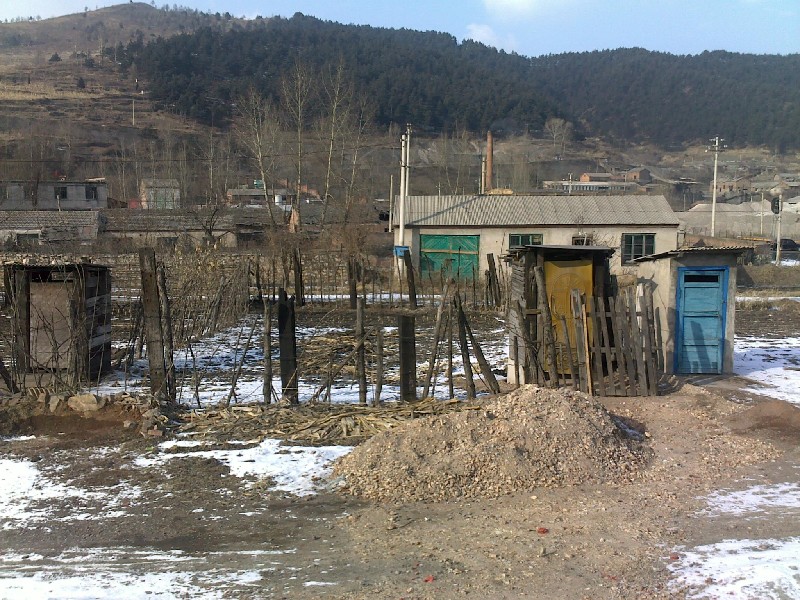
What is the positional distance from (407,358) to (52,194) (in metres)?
56.7

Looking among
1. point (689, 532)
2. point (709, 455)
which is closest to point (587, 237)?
point (709, 455)

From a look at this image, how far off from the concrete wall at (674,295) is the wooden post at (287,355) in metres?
5.76

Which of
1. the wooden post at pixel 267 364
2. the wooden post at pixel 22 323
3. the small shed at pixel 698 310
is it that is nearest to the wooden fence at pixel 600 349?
the small shed at pixel 698 310

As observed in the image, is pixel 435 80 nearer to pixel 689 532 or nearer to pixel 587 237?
pixel 587 237

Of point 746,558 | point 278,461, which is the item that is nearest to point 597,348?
point 278,461

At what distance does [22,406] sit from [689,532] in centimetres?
772

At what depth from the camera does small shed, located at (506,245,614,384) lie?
1109cm

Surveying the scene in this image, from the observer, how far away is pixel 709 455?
8.18m

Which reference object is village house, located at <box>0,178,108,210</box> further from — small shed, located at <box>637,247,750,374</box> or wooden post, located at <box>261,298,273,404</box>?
small shed, located at <box>637,247,750,374</box>

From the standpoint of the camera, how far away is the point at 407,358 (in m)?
9.80

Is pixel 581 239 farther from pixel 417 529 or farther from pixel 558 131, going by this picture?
pixel 558 131

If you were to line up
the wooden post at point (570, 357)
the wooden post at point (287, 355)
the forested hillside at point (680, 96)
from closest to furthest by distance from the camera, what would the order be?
the wooden post at point (287, 355)
the wooden post at point (570, 357)
the forested hillside at point (680, 96)

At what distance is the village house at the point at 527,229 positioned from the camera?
3122cm

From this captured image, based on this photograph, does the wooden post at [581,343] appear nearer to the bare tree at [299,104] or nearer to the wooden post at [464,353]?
the wooden post at [464,353]
